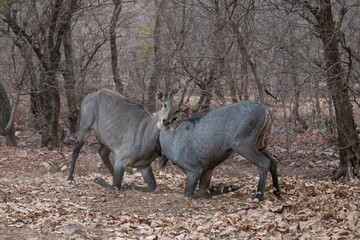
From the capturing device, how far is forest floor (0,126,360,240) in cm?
589

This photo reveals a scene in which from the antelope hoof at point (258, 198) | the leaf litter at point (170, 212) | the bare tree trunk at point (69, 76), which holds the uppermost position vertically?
the bare tree trunk at point (69, 76)

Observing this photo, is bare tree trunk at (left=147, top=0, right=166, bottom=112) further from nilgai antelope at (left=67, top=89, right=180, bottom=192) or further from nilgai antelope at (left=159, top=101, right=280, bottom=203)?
nilgai antelope at (left=159, top=101, right=280, bottom=203)

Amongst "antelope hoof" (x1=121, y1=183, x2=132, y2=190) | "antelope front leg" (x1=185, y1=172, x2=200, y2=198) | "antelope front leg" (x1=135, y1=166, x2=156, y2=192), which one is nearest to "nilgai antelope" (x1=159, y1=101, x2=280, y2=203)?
"antelope front leg" (x1=185, y1=172, x2=200, y2=198)

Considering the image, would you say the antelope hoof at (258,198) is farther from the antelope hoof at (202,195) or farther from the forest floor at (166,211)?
the antelope hoof at (202,195)

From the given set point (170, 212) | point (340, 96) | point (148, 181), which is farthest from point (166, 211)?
point (340, 96)

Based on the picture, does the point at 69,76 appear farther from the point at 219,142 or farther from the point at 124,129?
the point at 219,142

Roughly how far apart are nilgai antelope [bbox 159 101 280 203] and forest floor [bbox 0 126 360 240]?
39cm

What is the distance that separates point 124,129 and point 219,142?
2.20m

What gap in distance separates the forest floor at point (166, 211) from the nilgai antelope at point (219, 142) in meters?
0.39

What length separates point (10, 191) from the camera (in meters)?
8.65

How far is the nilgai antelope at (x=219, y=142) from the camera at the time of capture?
24.3 feet

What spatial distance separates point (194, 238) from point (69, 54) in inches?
429

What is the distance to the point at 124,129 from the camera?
922 cm

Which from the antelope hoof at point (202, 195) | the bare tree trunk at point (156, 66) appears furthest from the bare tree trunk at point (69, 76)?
the antelope hoof at point (202, 195)
